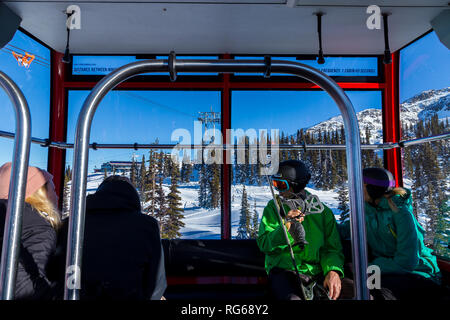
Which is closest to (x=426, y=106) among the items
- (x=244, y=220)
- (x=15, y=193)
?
(x=244, y=220)

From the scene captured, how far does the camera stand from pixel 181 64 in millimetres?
672

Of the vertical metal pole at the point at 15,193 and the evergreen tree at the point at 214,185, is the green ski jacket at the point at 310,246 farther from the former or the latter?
the vertical metal pole at the point at 15,193

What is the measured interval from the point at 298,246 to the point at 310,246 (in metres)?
0.07

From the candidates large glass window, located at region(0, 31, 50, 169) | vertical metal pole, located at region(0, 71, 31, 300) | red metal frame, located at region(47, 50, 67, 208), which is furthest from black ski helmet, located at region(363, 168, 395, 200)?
red metal frame, located at region(47, 50, 67, 208)

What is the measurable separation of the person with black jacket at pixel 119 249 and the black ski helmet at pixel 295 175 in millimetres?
849

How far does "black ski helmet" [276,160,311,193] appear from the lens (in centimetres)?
163

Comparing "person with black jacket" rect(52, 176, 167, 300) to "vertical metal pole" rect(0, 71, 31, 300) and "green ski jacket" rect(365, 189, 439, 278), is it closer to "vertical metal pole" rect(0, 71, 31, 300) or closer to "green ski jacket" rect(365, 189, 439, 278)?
"vertical metal pole" rect(0, 71, 31, 300)

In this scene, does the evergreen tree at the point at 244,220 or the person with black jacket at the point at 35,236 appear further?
the evergreen tree at the point at 244,220

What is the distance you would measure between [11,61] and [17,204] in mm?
2132

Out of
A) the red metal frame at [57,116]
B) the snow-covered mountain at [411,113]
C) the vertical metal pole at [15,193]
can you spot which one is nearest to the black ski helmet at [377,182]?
the snow-covered mountain at [411,113]

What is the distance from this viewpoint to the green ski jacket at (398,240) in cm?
154

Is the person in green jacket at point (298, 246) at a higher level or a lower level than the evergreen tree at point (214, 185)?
lower
